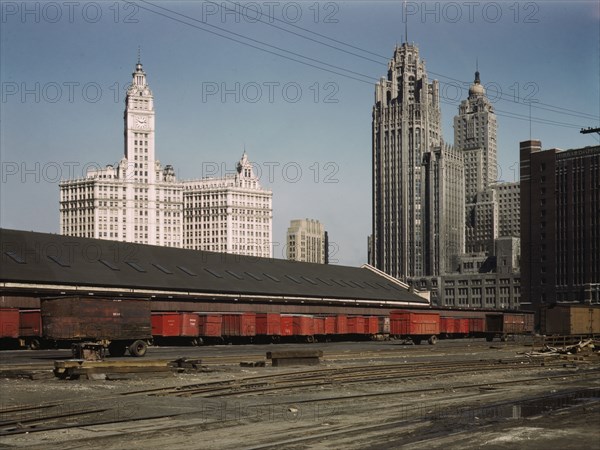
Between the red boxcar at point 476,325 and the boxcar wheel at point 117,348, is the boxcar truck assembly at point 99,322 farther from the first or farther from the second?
the red boxcar at point 476,325

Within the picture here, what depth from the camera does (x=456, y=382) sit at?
2988cm

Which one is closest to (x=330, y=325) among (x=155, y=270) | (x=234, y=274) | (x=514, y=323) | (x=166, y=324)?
(x=234, y=274)

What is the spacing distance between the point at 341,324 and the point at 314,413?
53.7 metres

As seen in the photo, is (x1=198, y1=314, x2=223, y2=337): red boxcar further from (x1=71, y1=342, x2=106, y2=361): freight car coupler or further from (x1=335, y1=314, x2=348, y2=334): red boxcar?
(x1=71, y1=342, x2=106, y2=361): freight car coupler

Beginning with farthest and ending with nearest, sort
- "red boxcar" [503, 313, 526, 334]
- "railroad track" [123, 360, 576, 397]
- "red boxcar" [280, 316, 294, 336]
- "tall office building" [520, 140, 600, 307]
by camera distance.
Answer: "tall office building" [520, 140, 600, 307] < "red boxcar" [503, 313, 526, 334] < "red boxcar" [280, 316, 294, 336] < "railroad track" [123, 360, 576, 397]

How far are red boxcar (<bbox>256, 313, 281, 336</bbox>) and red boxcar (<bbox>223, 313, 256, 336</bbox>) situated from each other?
612mm

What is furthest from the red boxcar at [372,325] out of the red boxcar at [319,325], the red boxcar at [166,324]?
the red boxcar at [166,324]

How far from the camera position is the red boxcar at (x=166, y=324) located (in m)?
58.5

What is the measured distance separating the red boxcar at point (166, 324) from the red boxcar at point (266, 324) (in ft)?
30.4

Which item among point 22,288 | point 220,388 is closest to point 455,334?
point 22,288

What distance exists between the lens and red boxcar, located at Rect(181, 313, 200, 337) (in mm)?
59569

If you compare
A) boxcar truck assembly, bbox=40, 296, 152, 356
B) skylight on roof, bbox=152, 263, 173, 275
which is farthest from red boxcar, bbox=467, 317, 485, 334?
boxcar truck assembly, bbox=40, 296, 152, 356

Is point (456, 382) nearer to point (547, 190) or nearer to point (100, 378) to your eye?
point (100, 378)

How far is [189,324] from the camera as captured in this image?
197ft
